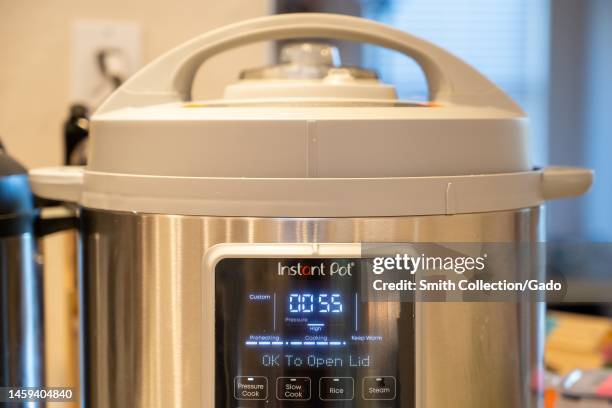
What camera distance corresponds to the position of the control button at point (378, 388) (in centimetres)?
51

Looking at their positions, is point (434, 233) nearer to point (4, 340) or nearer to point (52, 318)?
point (4, 340)

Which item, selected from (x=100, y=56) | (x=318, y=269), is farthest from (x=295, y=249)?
(x=100, y=56)

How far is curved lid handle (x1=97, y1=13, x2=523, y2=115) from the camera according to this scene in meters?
0.59

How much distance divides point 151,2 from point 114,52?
2.9 inches

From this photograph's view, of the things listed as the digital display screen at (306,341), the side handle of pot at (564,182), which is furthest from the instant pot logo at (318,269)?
the side handle of pot at (564,182)

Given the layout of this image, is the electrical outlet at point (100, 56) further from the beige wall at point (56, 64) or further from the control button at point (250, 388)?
the control button at point (250, 388)

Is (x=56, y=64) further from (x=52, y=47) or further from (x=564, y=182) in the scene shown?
(x=564, y=182)

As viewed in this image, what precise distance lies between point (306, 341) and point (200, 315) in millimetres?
72

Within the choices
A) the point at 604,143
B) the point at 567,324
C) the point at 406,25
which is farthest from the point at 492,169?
the point at 604,143

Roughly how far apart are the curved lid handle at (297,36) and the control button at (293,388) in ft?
0.80

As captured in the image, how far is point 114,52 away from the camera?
89 cm

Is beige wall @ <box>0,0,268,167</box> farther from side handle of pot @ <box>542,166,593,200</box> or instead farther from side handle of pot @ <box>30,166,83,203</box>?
side handle of pot @ <box>542,166,593,200</box>

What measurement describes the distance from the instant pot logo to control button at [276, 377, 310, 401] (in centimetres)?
7

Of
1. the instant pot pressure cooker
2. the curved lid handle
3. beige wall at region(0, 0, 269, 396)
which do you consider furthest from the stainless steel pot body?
beige wall at region(0, 0, 269, 396)
